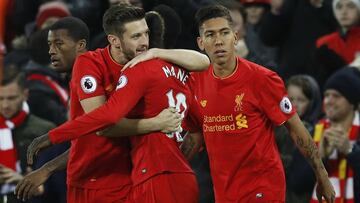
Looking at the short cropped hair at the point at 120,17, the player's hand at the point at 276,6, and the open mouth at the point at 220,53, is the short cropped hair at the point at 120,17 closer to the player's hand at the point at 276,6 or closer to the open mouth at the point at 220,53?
the open mouth at the point at 220,53

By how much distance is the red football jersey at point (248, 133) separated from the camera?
8.09m

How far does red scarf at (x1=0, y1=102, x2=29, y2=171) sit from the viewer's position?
941 cm

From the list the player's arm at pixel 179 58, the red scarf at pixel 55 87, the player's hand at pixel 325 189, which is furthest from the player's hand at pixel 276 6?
the player's arm at pixel 179 58

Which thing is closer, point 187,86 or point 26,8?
point 187,86

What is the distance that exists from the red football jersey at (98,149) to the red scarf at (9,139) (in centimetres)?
147

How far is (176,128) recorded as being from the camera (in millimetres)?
7688

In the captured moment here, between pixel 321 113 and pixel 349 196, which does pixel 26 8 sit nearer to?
pixel 321 113

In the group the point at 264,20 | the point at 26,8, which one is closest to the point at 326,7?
the point at 264,20

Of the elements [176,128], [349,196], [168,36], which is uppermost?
[168,36]

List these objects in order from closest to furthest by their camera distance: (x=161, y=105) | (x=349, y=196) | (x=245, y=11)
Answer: (x=161, y=105) → (x=349, y=196) → (x=245, y=11)

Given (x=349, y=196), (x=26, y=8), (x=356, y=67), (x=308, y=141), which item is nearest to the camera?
(x=308, y=141)

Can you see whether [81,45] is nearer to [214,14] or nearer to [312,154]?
[214,14]

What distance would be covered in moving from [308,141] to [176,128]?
1.00m

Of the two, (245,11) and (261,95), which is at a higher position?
(245,11)
